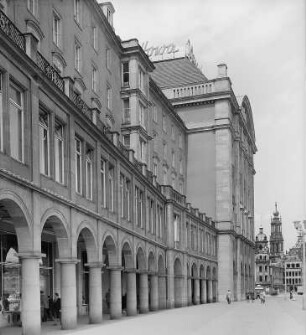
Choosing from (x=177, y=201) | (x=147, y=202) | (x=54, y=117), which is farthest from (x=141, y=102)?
(x=54, y=117)

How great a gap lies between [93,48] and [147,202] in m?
11.1

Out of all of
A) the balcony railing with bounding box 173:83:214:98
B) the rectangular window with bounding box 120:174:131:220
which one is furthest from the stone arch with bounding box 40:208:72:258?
the balcony railing with bounding box 173:83:214:98

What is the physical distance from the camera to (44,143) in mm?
23016

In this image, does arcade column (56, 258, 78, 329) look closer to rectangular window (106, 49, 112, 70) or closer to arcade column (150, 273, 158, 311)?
arcade column (150, 273, 158, 311)

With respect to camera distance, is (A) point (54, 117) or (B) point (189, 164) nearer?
(A) point (54, 117)

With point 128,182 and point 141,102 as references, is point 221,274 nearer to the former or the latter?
point 141,102

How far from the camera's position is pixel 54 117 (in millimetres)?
23406

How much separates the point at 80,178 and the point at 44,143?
458 cm

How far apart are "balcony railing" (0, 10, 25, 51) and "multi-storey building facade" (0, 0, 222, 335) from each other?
5 cm

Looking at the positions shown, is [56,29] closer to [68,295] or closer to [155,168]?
[68,295]

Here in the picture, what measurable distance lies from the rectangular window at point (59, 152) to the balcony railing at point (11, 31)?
4123 millimetres

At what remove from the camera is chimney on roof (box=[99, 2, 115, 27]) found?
1774 inches

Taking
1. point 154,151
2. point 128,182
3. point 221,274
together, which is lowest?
point 221,274

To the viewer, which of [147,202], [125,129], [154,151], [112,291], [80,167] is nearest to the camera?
[80,167]
